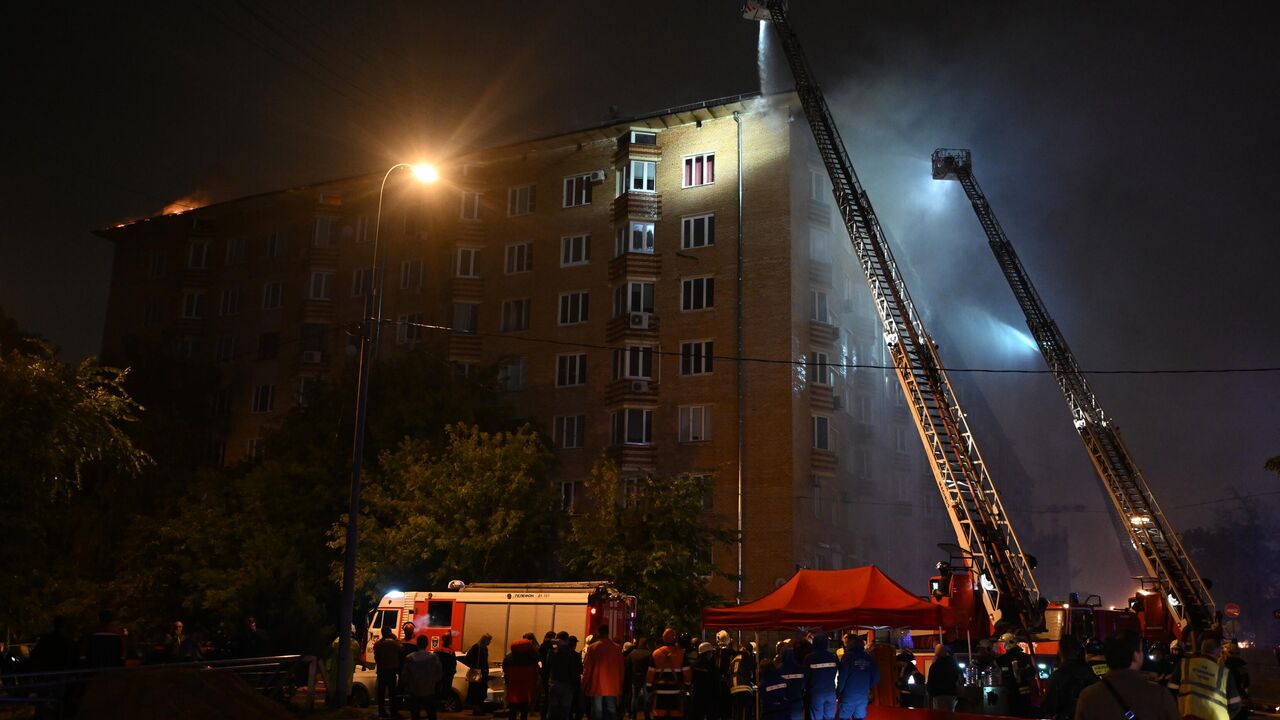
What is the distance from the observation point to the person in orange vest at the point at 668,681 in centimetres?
1652

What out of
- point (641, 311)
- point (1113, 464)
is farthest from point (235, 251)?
point (1113, 464)

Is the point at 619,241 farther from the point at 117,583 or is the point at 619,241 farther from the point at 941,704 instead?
the point at 941,704

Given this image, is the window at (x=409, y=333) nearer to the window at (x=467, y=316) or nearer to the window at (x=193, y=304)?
the window at (x=467, y=316)

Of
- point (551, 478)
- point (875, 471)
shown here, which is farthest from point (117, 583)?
point (875, 471)

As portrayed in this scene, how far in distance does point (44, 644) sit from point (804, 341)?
32.1 m

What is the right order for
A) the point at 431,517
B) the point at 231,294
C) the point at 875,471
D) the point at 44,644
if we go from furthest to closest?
the point at 231,294, the point at 875,471, the point at 431,517, the point at 44,644

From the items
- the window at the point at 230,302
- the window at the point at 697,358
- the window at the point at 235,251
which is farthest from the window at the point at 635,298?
the window at the point at 235,251

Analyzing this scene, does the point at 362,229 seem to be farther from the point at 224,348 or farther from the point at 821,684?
the point at 821,684

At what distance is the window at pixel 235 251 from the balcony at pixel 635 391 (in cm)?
2604

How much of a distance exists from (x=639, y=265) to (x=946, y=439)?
59.1 feet

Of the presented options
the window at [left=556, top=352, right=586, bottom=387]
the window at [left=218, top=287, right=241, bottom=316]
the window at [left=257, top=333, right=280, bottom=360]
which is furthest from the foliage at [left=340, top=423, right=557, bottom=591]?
the window at [left=218, top=287, right=241, bottom=316]

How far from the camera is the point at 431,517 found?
3634cm

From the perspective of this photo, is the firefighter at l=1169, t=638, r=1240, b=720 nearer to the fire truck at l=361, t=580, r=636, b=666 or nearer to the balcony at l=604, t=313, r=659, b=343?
the fire truck at l=361, t=580, r=636, b=666

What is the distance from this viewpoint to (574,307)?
47.8m
